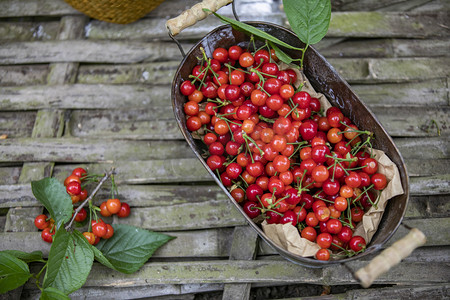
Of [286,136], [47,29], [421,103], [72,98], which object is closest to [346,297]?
[286,136]

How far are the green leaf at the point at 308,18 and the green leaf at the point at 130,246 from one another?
98 centimetres

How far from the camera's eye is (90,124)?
79.4 inches

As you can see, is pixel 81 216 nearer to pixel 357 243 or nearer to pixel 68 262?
pixel 68 262

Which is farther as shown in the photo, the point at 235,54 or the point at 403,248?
the point at 235,54

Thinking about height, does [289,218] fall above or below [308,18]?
below

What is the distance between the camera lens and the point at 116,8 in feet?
6.57

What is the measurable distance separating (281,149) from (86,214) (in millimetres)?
898

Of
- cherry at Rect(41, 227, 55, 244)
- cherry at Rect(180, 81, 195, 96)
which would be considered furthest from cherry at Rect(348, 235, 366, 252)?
cherry at Rect(41, 227, 55, 244)

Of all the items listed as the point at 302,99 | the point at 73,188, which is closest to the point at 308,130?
the point at 302,99

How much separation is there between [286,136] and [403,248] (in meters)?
0.55

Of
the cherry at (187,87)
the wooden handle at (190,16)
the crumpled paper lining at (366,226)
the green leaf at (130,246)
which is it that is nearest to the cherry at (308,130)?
the crumpled paper lining at (366,226)

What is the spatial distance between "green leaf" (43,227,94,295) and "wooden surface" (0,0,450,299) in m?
0.22

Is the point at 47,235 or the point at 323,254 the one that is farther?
the point at 47,235

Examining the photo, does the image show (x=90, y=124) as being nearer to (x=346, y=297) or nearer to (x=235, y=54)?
(x=235, y=54)
